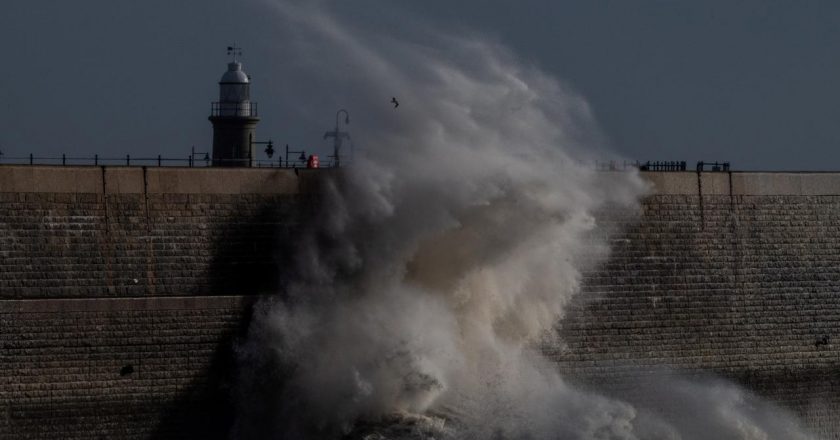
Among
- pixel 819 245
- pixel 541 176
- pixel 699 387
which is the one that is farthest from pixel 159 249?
pixel 819 245

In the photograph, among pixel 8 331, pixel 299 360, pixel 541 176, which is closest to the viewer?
pixel 8 331

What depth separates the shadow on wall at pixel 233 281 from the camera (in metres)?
31.2

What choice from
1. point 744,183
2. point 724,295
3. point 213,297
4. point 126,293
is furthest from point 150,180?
point 744,183

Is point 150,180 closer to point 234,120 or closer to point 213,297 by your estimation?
point 213,297

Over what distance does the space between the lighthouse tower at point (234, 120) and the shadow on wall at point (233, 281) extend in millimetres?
10540

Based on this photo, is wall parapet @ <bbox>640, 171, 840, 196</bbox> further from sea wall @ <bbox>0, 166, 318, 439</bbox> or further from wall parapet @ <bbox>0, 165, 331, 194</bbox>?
sea wall @ <bbox>0, 166, 318, 439</bbox>

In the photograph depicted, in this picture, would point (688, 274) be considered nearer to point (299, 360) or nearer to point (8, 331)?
point (299, 360)

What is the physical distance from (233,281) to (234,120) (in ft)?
39.1

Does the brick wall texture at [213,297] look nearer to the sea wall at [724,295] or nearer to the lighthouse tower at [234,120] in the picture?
the sea wall at [724,295]

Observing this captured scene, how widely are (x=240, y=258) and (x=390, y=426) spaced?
3.14 m

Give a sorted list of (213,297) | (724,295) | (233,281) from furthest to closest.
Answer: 1. (724,295)
2. (233,281)
3. (213,297)

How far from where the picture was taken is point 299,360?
32000 mm

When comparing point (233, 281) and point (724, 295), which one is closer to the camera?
point (233, 281)

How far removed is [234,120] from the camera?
143 ft
